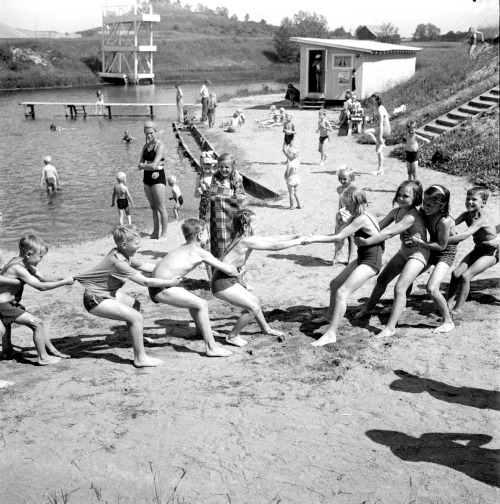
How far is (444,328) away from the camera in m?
7.36

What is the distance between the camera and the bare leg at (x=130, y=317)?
21.5 feet

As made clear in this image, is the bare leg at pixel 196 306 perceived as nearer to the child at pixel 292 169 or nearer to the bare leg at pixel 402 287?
the bare leg at pixel 402 287

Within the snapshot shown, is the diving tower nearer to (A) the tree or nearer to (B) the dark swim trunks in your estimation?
(A) the tree

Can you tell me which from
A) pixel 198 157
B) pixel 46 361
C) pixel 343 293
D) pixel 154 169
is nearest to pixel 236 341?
pixel 343 293

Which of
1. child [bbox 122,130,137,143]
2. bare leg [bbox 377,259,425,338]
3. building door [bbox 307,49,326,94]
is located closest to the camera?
bare leg [bbox 377,259,425,338]

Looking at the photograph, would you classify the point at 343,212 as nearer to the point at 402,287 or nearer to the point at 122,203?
the point at 402,287

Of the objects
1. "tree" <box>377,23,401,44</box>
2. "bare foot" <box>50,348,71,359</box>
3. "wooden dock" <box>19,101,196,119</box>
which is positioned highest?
"tree" <box>377,23,401,44</box>

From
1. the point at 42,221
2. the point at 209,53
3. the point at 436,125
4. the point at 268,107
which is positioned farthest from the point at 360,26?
the point at 42,221

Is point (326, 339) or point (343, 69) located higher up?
point (343, 69)

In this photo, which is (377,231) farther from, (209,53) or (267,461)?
(209,53)

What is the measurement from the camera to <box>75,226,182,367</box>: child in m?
6.48

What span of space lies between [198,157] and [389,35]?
140ft

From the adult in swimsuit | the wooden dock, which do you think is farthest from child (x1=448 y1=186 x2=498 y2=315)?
the wooden dock

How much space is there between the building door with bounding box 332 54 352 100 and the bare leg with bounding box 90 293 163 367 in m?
28.1
